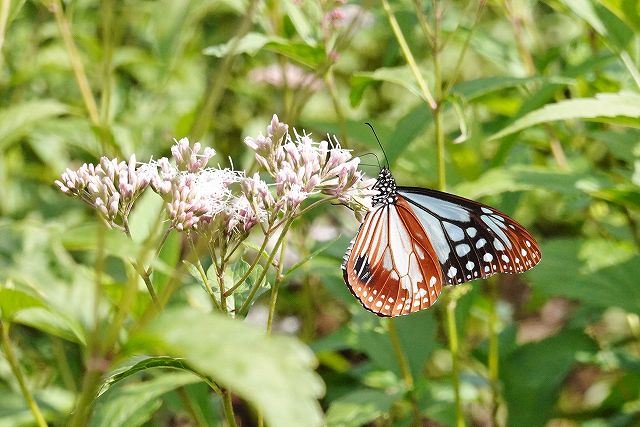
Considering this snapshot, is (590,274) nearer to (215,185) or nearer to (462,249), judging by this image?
(462,249)

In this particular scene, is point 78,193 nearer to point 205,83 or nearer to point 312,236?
point 312,236

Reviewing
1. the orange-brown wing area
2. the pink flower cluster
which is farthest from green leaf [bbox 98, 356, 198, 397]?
the orange-brown wing area

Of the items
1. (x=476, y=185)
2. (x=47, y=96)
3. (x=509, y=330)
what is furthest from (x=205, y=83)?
(x=476, y=185)

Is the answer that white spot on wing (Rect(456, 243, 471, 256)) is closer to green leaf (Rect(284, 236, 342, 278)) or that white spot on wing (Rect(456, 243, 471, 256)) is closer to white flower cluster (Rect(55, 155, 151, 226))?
green leaf (Rect(284, 236, 342, 278))

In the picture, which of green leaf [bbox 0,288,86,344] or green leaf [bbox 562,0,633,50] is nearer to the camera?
green leaf [bbox 0,288,86,344]

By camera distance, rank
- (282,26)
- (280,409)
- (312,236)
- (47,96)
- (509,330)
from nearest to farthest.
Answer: (280,409) → (282,26) → (509,330) → (312,236) → (47,96)
